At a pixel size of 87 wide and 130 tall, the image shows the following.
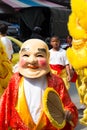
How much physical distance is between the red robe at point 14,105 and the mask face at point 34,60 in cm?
9

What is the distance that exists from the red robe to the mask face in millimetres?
94

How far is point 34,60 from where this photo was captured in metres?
4.08

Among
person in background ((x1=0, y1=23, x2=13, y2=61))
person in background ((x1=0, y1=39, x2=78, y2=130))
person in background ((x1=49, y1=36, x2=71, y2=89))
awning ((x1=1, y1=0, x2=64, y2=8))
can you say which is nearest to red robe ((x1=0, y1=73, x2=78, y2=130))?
person in background ((x1=0, y1=39, x2=78, y2=130))

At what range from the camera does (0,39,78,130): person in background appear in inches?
157

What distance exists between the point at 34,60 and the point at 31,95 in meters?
0.31

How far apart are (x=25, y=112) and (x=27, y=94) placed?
6.3 inches

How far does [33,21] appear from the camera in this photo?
68.6ft

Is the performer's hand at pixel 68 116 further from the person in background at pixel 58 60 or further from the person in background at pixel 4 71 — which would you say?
the person in background at pixel 58 60

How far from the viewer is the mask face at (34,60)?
13.3 feet

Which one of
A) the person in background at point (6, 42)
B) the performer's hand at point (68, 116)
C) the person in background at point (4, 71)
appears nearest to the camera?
the performer's hand at point (68, 116)

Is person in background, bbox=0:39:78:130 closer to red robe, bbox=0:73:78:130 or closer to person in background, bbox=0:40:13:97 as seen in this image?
red robe, bbox=0:73:78:130

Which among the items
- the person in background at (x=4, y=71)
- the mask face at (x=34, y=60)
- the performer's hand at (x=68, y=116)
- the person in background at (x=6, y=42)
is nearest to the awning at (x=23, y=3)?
the person in background at (x=6, y=42)

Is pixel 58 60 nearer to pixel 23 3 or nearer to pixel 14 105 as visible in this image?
pixel 14 105

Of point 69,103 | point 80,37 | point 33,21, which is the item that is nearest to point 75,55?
point 80,37
